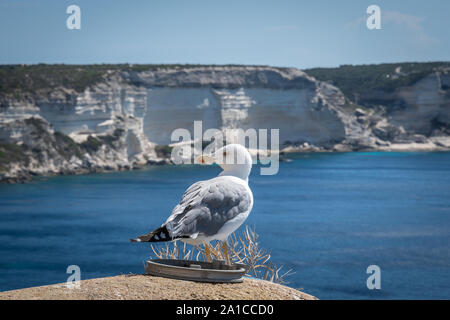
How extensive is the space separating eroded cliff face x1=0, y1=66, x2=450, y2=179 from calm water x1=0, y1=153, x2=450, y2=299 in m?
3.62

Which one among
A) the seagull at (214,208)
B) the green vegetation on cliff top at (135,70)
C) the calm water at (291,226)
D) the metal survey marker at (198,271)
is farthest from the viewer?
the green vegetation on cliff top at (135,70)

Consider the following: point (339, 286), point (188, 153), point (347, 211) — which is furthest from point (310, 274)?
point (188, 153)

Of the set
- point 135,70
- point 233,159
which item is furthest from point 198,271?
point 135,70

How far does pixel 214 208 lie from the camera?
21.5 feet

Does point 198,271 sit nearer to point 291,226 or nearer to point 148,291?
point 148,291

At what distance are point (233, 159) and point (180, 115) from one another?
7656cm

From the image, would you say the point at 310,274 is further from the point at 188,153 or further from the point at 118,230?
the point at 188,153

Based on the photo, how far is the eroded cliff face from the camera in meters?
67.0

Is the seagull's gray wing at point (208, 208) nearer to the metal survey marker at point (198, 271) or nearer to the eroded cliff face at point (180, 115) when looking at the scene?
the metal survey marker at point (198, 271)

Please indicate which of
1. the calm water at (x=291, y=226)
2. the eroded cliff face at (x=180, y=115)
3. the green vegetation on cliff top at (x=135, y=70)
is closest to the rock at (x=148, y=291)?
the calm water at (x=291, y=226)

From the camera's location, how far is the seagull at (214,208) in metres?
6.37

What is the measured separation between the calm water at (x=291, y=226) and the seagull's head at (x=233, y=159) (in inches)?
734

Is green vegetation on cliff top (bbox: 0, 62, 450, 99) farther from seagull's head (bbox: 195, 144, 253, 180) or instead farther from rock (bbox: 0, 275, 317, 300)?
rock (bbox: 0, 275, 317, 300)
